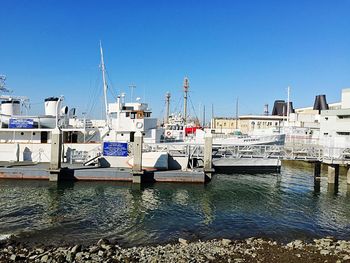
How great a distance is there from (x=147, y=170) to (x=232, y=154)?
9963 millimetres

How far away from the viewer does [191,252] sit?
12.7m

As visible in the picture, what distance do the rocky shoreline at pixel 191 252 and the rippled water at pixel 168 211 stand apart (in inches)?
47.3

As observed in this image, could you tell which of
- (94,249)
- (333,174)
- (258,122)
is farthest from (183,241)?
(258,122)

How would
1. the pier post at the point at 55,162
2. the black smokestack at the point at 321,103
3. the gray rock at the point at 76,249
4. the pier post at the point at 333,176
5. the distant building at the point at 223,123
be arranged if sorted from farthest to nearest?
the distant building at the point at 223,123, the black smokestack at the point at 321,103, the pier post at the point at 333,176, the pier post at the point at 55,162, the gray rock at the point at 76,249

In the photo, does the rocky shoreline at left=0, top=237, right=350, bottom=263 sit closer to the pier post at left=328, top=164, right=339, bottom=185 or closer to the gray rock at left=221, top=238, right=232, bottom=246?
the gray rock at left=221, top=238, right=232, bottom=246

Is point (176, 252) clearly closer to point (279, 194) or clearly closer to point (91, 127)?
point (279, 194)

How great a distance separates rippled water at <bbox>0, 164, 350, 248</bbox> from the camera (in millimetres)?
15414

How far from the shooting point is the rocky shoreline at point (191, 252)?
11.9 metres

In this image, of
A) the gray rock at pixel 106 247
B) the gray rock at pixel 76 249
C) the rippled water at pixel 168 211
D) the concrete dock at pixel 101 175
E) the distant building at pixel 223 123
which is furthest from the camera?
the distant building at pixel 223 123

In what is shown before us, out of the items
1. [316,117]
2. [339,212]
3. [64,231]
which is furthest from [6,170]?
[316,117]

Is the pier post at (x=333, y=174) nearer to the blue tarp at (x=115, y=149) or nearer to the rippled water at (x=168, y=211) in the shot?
the rippled water at (x=168, y=211)

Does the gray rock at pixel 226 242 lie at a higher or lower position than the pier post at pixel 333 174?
lower

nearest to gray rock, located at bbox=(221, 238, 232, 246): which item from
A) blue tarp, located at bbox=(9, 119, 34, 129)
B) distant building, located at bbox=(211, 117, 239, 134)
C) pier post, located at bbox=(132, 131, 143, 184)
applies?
pier post, located at bbox=(132, 131, 143, 184)

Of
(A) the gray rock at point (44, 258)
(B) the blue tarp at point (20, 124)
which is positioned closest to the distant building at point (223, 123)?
(B) the blue tarp at point (20, 124)
